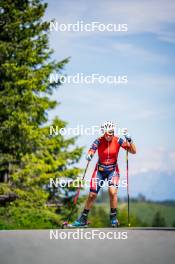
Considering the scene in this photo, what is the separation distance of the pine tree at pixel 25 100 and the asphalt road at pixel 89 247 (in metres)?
11.7

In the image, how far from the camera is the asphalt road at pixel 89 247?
575 cm

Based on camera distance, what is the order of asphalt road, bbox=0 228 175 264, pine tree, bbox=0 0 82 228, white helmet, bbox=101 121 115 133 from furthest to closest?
pine tree, bbox=0 0 82 228
white helmet, bbox=101 121 115 133
asphalt road, bbox=0 228 175 264

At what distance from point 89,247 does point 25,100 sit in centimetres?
1423

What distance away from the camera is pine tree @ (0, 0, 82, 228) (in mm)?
20469

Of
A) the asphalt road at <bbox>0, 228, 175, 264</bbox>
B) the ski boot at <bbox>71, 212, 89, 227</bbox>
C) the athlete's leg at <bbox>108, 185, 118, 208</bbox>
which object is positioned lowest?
the asphalt road at <bbox>0, 228, 175, 264</bbox>

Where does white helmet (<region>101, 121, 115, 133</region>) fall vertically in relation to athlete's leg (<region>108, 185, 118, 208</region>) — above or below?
above

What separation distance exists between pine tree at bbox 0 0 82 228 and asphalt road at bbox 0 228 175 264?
11.7 metres

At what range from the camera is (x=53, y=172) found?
25766 millimetres

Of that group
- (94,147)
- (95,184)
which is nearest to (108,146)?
(94,147)

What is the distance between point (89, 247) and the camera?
6660 mm

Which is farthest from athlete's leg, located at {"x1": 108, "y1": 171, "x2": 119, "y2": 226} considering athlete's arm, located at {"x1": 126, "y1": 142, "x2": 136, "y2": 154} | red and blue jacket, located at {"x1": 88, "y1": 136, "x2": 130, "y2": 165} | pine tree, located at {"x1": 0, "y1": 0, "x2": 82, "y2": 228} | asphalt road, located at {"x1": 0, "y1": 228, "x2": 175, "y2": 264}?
pine tree, located at {"x1": 0, "y1": 0, "x2": 82, "y2": 228}

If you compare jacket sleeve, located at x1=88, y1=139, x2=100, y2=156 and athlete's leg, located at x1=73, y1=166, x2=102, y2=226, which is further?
athlete's leg, located at x1=73, y1=166, x2=102, y2=226

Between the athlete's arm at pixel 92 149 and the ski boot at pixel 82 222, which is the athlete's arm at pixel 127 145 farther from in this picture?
the ski boot at pixel 82 222

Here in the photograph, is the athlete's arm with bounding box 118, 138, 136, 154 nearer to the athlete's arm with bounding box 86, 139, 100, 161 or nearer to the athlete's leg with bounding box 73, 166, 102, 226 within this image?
the athlete's arm with bounding box 86, 139, 100, 161
